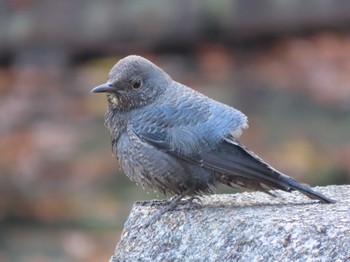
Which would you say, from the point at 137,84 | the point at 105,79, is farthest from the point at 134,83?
the point at 105,79

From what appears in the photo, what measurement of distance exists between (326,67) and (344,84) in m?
0.79

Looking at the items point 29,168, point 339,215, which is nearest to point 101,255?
point 29,168

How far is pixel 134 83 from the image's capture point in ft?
20.2

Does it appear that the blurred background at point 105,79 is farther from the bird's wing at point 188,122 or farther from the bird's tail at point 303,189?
the bird's tail at point 303,189

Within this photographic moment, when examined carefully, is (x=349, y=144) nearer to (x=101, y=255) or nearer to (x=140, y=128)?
(x=101, y=255)

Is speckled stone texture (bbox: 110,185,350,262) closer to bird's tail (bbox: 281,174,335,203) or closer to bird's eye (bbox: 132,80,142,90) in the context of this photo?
bird's tail (bbox: 281,174,335,203)

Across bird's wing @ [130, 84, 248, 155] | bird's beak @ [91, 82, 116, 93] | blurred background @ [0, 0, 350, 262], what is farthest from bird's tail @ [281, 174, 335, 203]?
blurred background @ [0, 0, 350, 262]

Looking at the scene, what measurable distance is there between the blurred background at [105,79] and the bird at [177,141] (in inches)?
153

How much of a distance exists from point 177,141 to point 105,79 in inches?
289

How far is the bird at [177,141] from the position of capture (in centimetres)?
584

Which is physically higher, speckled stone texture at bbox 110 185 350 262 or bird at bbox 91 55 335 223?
bird at bbox 91 55 335 223

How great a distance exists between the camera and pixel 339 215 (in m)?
5.39

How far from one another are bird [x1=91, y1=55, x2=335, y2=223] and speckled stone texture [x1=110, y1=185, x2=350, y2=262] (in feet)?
0.34

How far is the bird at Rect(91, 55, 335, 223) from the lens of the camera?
5844 mm
